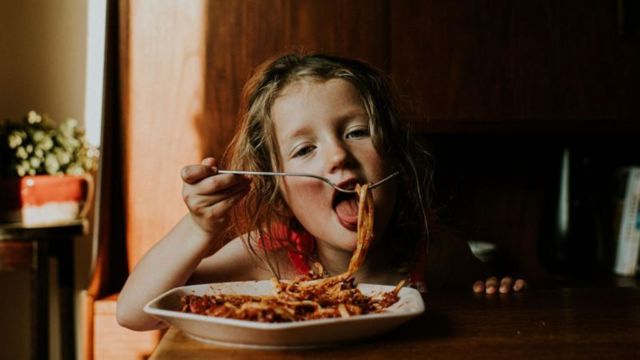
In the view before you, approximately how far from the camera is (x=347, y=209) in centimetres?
120

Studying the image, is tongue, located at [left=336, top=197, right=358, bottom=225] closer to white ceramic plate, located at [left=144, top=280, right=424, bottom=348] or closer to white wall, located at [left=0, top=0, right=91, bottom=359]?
white ceramic plate, located at [left=144, top=280, right=424, bottom=348]

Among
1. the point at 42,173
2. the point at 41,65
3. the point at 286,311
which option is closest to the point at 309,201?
the point at 286,311

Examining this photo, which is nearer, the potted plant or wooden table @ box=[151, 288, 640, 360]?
wooden table @ box=[151, 288, 640, 360]

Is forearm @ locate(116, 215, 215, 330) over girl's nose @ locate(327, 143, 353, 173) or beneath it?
beneath

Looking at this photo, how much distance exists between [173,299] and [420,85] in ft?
3.88

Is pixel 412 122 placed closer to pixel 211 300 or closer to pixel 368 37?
pixel 368 37

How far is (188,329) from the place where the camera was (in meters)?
0.70

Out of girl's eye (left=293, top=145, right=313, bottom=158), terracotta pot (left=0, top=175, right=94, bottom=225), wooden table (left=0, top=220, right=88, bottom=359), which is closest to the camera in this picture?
girl's eye (left=293, top=145, right=313, bottom=158)

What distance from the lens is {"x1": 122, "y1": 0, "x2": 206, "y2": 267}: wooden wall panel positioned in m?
1.79

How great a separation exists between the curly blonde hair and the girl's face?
0.03 m

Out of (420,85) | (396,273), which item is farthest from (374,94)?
(420,85)

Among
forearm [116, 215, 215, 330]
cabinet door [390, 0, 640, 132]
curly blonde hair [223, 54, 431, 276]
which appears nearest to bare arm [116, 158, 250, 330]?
forearm [116, 215, 215, 330]

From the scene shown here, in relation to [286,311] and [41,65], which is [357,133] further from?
[41,65]

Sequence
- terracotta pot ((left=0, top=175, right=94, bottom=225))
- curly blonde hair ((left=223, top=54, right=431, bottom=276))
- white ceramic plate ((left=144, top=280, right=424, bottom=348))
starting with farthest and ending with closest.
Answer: terracotta pot ((left=0, top=175, right=94, bottom=225)), curly blonde hair ((left=223, top=54, right=431, bottom=276)), white ceramic plate ((left=144, top=280, right=424, bottom=348))
